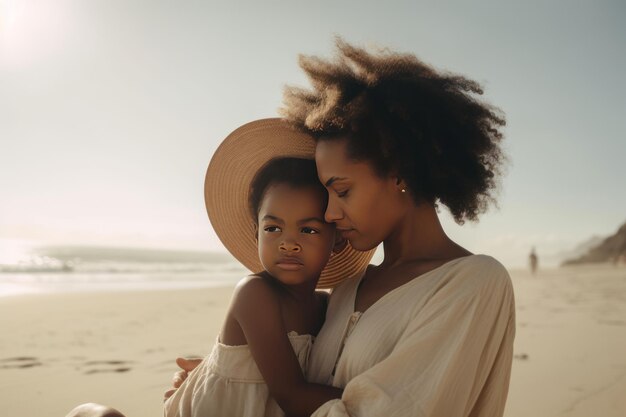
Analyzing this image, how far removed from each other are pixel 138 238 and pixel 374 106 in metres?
52.2

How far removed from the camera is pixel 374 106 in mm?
2369

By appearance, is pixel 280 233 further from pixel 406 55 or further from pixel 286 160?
pixel 406 55

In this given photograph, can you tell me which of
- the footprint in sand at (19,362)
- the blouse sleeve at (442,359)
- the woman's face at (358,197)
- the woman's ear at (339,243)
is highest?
the woman's face at (358,197)

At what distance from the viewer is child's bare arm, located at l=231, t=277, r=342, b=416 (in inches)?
85.8

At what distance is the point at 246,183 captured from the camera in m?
3.12

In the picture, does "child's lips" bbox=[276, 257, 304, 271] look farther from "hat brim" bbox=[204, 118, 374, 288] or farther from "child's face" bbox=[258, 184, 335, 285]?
"hat brim" bbox=[204, 118, 374, 288]

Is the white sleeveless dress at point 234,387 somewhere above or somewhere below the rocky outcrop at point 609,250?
above

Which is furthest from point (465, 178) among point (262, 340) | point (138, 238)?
point (138, 238)

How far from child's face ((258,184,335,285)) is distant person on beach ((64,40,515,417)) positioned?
0.15m

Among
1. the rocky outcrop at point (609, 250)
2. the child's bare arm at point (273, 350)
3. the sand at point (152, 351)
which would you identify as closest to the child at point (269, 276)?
the child's bare arm at point (273, 350)

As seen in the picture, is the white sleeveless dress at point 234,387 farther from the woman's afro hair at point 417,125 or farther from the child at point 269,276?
the woman's afro hair at point 417,125

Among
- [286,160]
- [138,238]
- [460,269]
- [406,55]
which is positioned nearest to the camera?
[460,269]

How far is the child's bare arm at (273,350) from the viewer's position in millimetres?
2180

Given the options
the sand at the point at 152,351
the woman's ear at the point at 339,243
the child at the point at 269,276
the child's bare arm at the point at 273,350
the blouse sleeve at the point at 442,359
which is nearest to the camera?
the blouse sleeve at the point at 442,359
